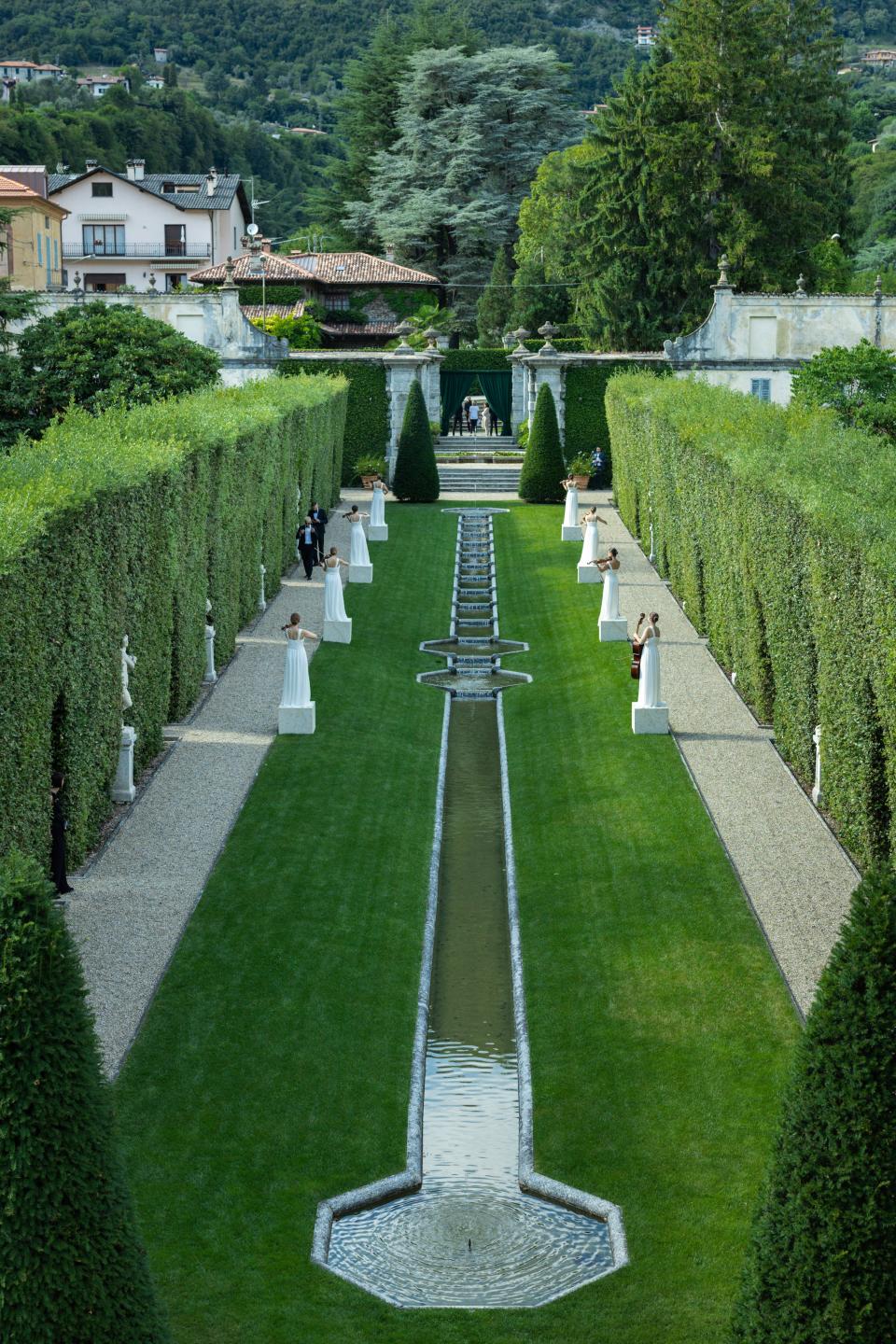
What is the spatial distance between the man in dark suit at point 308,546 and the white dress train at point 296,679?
46.5 ft

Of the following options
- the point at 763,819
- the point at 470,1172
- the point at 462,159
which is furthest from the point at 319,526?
the point at 462,159

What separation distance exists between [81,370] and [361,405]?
1766 centimetres

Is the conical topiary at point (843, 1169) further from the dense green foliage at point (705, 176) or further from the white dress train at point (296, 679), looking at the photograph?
the dense green foliage at point (705, 176)

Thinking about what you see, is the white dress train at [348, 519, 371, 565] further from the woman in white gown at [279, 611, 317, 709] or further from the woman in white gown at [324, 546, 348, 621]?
the woman in white gown at [279, 611, 317, 709]

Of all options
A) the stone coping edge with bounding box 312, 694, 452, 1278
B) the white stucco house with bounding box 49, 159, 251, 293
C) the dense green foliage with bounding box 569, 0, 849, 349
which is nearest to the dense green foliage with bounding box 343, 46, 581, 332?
the white stucco house with bounding box 49, 159, 251, 293

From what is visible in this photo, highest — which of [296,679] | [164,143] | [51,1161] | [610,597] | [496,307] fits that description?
[164,143]

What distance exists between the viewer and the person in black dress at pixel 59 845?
1773 centimetres

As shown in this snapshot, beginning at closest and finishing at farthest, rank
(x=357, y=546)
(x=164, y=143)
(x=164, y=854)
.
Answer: (x=164, y=854) → (x=357, y=546) → (x=164, y=143)

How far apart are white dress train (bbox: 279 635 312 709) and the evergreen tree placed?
63612 mm

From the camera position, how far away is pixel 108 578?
20.6 metres

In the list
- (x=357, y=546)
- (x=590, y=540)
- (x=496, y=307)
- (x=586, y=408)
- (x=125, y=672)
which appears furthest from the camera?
(x=496, y=307)

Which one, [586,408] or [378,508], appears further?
[586,408]

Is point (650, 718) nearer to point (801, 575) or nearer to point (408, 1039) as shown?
point (801, 575)

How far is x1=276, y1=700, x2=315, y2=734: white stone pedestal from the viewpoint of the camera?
80.5 ft
